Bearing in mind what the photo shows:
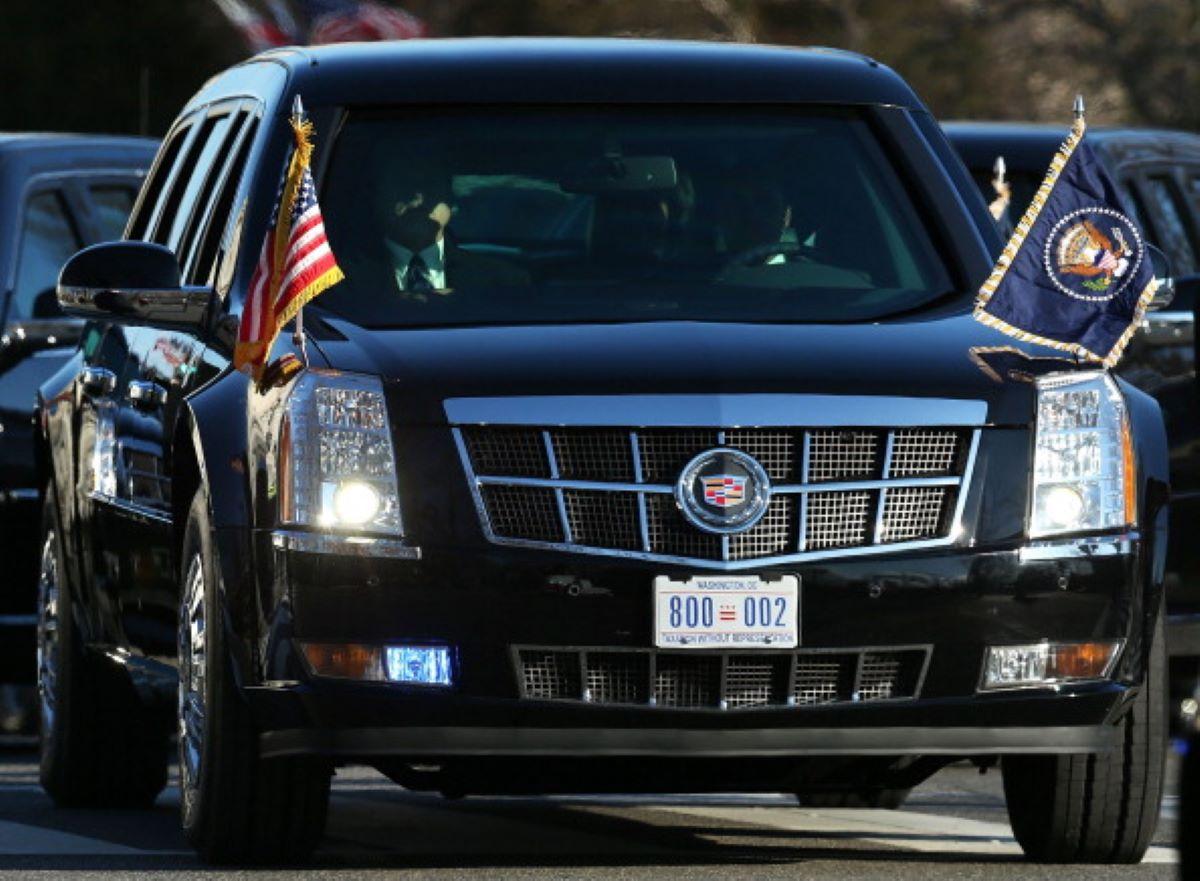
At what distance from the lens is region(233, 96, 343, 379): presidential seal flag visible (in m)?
8.85

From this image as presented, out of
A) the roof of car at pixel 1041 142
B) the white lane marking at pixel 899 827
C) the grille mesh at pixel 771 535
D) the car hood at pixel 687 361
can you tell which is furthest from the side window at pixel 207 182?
the roof of car at pixel 1041 142

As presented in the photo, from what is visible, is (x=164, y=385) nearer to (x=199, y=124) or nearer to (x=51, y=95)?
(x=199, y=124)

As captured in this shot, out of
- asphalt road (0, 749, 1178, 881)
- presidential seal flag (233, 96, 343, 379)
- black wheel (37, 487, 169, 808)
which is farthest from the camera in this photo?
black wheel (37, 487, 169, 808)

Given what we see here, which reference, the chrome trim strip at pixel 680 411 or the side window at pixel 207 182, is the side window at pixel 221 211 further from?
the chrome trim strip at pixel 680 411

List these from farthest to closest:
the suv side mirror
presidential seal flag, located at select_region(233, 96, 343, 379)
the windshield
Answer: the suv side mirror → the windshield → presidential seal flag, located at select_region(233, 96, 343, 379)

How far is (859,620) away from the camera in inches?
336

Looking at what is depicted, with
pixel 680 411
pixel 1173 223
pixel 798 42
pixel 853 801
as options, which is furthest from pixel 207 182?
pixel 798 42

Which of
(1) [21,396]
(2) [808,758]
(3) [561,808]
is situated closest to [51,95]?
(1) [21,396]

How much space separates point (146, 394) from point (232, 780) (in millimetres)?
1638

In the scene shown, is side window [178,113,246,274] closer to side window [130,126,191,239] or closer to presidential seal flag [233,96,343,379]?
side window [130,126,191,239]

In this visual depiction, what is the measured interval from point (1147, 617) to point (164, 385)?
2495 mm

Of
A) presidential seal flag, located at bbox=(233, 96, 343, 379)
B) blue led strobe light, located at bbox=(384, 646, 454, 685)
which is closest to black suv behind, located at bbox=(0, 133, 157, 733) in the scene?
presidential seal flag, located at bbox=(233, 96, 343, 379)

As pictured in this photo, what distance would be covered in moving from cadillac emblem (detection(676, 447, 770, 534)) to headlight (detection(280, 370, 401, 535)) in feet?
1.99

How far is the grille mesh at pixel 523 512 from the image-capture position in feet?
28.0
